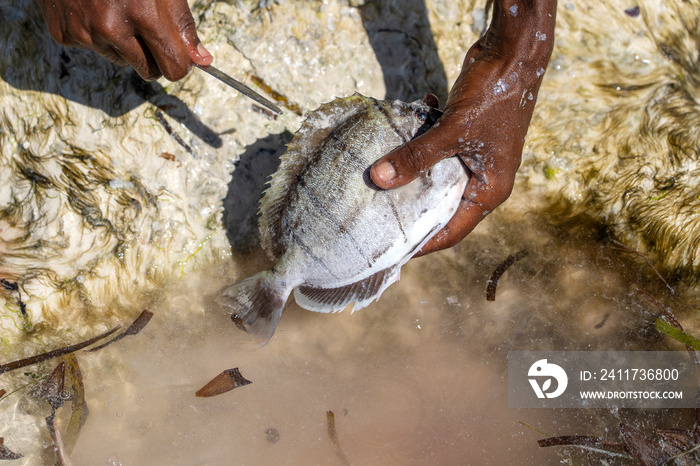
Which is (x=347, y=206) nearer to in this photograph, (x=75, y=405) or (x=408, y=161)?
(x=408, y=161)

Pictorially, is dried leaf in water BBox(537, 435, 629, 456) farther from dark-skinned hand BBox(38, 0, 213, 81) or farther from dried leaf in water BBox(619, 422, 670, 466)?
dark-skinned hand BBox(38, 0, 213, 81)

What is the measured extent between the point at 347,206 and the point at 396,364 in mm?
1515

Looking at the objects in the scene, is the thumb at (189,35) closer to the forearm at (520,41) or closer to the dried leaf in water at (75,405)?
the forearm at (520,41)

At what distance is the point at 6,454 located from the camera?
11.1 ft

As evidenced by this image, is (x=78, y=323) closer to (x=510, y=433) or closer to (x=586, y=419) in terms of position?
(x=510, y=433)

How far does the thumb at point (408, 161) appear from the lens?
2451 mm

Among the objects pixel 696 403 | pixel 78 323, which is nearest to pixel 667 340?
pixel 696 403

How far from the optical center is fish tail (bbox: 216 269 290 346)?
2.86m

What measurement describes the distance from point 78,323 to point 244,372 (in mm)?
1344

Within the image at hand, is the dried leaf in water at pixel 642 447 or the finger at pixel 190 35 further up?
the finger at pixel 190 35

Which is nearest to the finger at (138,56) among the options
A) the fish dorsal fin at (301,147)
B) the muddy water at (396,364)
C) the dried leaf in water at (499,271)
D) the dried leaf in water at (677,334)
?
the fish dorsal fin at (301,147)

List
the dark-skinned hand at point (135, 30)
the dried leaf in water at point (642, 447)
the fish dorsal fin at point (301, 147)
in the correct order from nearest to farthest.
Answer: the dark-skinned hand at point (135, 30) < the fish dorsal fin at point (301, 147) < the dried leaf in water at point (642, 447)

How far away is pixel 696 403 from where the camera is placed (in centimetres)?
337

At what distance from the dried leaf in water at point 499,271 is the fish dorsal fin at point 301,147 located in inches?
67.2
